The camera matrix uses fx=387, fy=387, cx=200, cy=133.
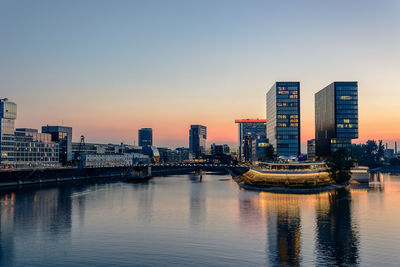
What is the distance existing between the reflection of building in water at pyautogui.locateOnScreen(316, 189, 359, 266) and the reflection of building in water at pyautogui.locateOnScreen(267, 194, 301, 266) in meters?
3.62

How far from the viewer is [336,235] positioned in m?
67.7

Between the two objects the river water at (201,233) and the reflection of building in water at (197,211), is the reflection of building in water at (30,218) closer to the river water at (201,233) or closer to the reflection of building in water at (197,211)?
the river water at (201,233)

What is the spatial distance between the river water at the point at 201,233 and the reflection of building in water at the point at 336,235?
0.14 meters

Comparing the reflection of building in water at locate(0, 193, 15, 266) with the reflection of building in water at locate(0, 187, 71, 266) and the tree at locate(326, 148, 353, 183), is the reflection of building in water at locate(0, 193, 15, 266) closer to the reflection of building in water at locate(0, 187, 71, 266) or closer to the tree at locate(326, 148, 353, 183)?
the reflection of building in water at locate(0, 187, 71, 266)

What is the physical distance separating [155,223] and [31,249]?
90.2 feet

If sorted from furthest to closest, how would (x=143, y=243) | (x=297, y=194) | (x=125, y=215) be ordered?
(x=297, y=194), (x=125, y=215), (x=143, y=243)

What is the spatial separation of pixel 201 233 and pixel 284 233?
14.8 meters

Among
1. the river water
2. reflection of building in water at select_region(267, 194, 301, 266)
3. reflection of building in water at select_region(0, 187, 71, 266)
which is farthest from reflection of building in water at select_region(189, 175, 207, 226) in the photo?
reflection of building in water at select_region(0, 187, 71, 266)

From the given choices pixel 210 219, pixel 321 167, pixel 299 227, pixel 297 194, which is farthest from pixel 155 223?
pixel 321 167

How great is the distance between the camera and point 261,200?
390ft

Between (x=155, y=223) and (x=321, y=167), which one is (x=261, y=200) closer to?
(x=155, y=223)

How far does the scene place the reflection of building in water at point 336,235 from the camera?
175 feet

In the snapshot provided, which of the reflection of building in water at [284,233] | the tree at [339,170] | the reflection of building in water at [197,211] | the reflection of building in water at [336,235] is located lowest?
the reflection of building in water at [197,211]

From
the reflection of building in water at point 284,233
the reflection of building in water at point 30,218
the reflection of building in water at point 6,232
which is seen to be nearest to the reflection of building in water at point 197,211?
the reflection of building in water at point 284,233
